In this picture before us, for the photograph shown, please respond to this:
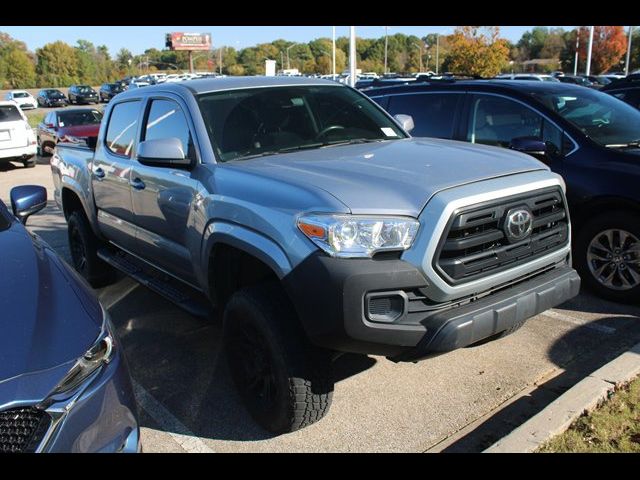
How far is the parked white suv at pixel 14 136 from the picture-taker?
15.8m

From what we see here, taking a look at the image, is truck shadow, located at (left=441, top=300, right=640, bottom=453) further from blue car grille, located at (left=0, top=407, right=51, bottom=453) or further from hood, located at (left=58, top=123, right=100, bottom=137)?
hood, located at (left=58, top=123, right=100, bottom=137)

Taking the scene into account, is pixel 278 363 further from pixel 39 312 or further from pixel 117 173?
pixel 117 173

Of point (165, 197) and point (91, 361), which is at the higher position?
point (165, 197)

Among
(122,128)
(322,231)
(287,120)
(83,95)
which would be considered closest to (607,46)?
(83,95)

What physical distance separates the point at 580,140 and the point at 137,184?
3.63 metres

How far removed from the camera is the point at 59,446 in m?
2.09

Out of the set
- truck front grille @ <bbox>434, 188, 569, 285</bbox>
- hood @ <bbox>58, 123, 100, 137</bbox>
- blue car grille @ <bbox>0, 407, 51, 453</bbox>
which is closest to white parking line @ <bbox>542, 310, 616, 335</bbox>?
truck front grille @ <bbox>434, 188, 569, 285</bbox>

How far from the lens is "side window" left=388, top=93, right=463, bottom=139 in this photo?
19.8 feet

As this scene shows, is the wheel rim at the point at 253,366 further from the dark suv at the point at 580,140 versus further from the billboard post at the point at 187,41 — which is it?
the billboard post at the point at 187,41

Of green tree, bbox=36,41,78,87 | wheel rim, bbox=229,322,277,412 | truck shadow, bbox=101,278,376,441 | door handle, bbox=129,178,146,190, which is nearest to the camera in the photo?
wheel rim, bbox=229,322,277,412

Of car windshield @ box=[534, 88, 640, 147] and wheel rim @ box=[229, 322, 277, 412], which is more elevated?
car windshield @ box=[534, 88, 640, 147]

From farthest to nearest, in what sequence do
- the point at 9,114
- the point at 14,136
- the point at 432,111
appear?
the point at 9,114 → the point at 14,136 → the point at 432,111

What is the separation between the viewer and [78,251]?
20.7 ft

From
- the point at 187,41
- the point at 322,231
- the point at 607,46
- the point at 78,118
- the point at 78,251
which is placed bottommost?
the point at 78,251
